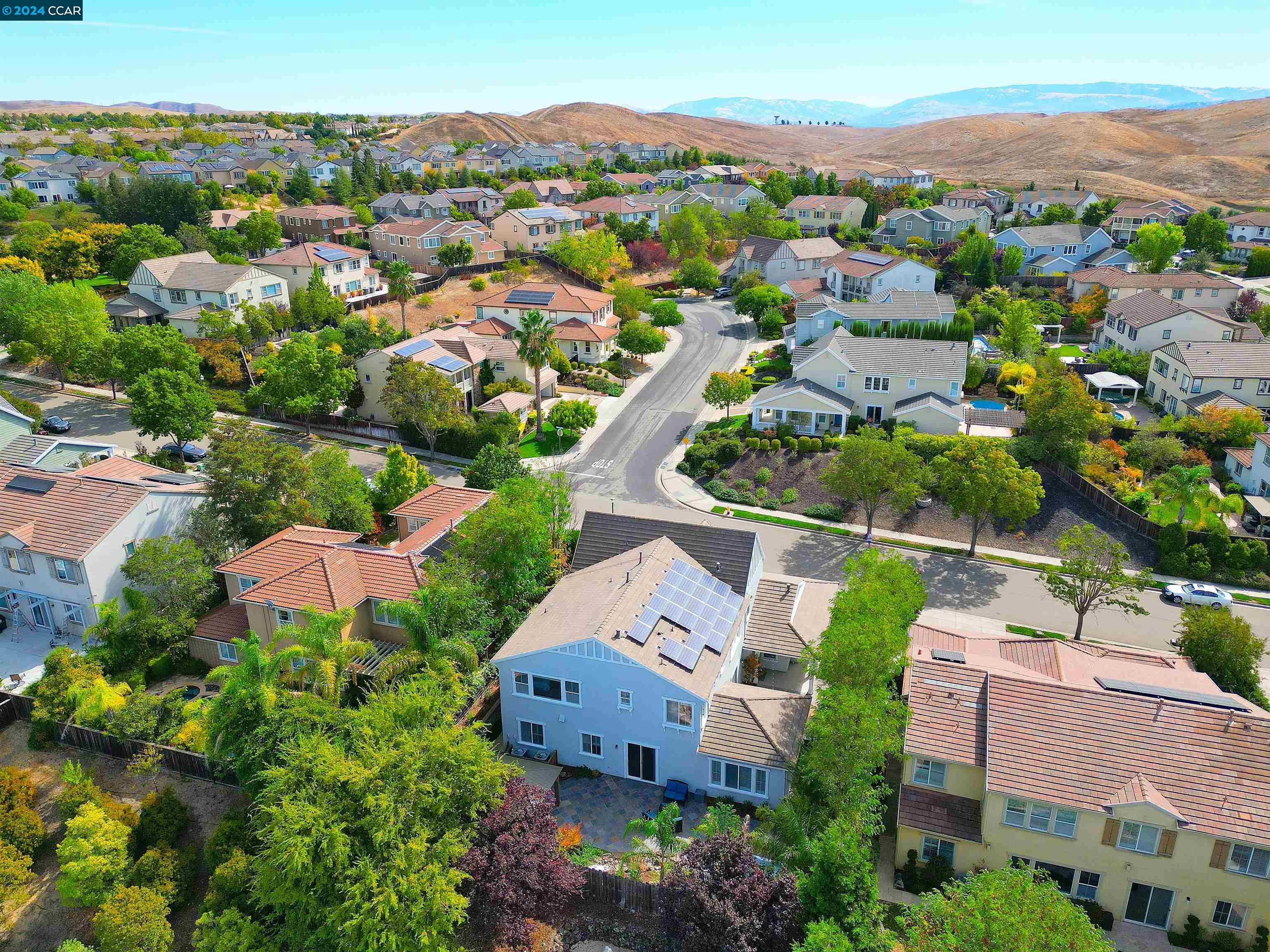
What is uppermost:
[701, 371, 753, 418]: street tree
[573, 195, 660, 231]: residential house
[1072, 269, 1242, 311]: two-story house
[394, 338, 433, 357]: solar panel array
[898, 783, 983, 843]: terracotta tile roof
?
[573, 195, 660, 231]: residential house

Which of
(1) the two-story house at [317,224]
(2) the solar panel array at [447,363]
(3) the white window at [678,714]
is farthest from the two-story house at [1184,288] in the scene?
(1) the two-story house at [317,224]

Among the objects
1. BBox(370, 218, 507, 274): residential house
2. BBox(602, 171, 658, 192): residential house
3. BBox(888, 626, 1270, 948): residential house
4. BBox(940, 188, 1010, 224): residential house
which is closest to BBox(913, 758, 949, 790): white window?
BBox(888, 626, 1270, 948): residential house

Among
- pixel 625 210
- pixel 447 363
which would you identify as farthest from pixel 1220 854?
pixel 625 210

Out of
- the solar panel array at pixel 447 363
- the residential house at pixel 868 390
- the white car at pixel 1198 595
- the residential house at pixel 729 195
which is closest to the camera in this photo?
the white car at pixel 1198 595

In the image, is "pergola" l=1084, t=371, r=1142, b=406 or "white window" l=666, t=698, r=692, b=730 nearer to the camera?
"white window" l=666, t=698, r=692, b=730

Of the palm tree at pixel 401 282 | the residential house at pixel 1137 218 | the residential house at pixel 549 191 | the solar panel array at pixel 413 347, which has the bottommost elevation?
the solar panel array at pixel 413 347

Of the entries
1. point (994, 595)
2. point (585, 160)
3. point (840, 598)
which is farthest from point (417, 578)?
point (585, 160)

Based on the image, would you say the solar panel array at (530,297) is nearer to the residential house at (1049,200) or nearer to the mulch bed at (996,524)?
the mulch bed at (996,524)

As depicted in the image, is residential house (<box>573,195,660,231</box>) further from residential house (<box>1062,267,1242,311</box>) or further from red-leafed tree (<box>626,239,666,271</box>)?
residential house (<box>1062,267,1242,311</box>)

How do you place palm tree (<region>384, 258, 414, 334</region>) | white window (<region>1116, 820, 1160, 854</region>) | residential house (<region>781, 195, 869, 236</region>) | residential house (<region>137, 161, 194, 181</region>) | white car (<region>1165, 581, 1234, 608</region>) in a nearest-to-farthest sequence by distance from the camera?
white window (<region>1116, 820, 1160, 854</region>) < white car (<region>1165, 581, 1234, 608</region>) < palm tree (<region>384, 258, 414, 334</region>) < residential house (<region>781, 195, 869, 236</region>) < residential house (<region>137, 161, 194, 181</region>)
